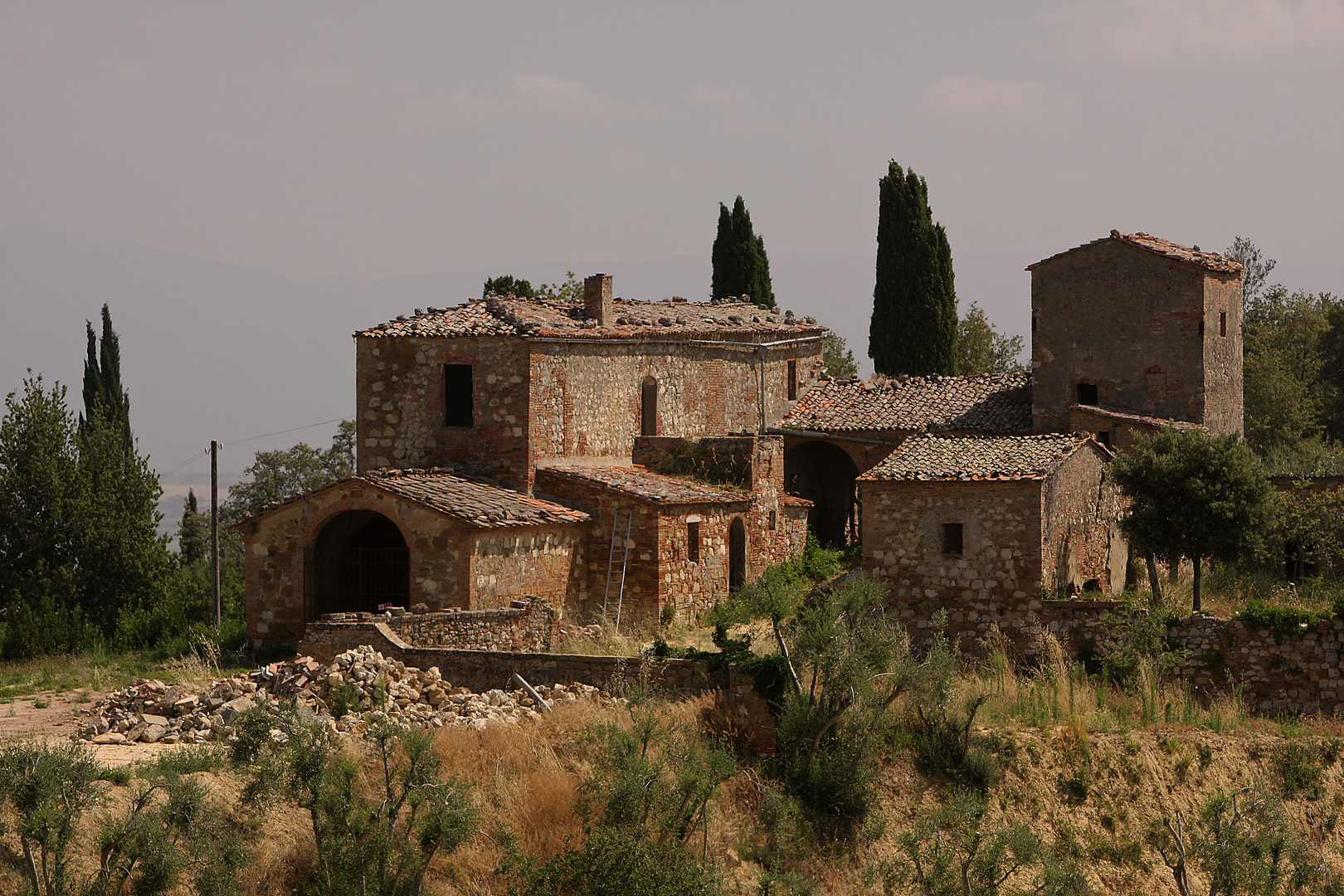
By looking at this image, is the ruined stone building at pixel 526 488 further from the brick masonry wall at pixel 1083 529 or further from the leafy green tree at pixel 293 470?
the leafy green tree at pixel 293 470

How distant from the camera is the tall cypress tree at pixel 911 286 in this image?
40688mm

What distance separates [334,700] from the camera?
66.1ft

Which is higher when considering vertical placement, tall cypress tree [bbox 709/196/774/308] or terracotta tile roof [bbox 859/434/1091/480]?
tall cypress tree [bbox 709/196/774/308]

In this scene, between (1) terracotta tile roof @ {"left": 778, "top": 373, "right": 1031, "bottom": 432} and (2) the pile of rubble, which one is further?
(1) terracotta tile roof @ {"left": 778, "top": 373, "right": 1031, "bottom": 432}

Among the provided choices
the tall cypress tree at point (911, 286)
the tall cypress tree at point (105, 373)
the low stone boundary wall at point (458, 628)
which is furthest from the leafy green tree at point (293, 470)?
the low stone boundary wall at point (458, 628)

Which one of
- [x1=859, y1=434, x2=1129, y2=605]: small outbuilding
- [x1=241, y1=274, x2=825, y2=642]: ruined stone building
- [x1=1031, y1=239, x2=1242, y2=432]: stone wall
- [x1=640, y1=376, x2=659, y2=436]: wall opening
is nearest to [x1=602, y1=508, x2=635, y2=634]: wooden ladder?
[x1=241, y1=274, x2=825, y2=642]: ruined stone building

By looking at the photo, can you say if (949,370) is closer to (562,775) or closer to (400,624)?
(400,624)

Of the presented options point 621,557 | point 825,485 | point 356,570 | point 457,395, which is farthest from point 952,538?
point 825,485

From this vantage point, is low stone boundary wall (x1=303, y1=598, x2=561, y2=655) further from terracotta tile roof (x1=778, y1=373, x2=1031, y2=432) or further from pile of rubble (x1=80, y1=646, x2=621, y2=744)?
terracotta tile roof (x1=778, y1=373, x2=1031, y2=432)

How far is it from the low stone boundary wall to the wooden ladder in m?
2.56

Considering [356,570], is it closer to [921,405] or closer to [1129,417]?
[921,405]

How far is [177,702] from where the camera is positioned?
20.2 meters

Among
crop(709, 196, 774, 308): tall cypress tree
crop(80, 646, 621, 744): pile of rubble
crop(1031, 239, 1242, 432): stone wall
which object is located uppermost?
crop(709, 196, 774, 308): tall cypress tree

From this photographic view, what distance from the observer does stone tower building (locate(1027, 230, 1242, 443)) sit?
102 ft
